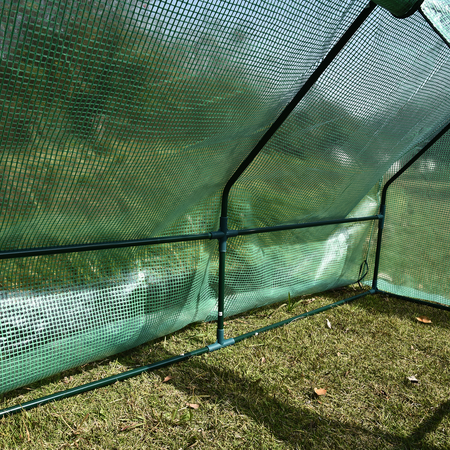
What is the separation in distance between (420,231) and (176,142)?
2787 millimetres

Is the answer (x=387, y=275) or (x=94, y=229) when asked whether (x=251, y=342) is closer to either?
(x=94, y=229)

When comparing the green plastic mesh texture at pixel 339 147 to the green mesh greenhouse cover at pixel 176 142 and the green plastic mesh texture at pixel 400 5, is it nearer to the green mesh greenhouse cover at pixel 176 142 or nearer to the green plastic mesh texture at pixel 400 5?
the green mesh greenhouse cover at pixel 176 142

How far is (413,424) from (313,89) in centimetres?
179

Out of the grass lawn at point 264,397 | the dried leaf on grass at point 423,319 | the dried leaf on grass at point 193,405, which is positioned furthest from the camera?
the dried leaf on grass at point 423,319

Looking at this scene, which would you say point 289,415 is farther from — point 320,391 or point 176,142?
point 176,142

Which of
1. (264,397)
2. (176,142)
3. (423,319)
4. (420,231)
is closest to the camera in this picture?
(176,142)

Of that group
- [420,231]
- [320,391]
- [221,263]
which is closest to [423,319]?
[420,231]

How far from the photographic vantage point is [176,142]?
179 cm

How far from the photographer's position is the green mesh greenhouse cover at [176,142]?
1.29m

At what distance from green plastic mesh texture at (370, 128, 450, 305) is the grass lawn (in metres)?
0.76

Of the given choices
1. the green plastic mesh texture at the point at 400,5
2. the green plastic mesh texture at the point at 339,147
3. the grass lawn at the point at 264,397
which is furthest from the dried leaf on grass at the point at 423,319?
the green plastic mesh texture at the point at 400,5

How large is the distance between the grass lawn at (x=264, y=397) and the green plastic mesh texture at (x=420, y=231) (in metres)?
0.76

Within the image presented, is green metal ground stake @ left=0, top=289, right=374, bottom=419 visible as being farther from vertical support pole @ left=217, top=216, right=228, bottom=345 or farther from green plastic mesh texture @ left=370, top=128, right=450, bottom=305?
green plastic mesh texture @ left=370, top=128, right=450, bottom=305

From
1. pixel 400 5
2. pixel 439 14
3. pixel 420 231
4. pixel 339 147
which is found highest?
pixel 439 14
